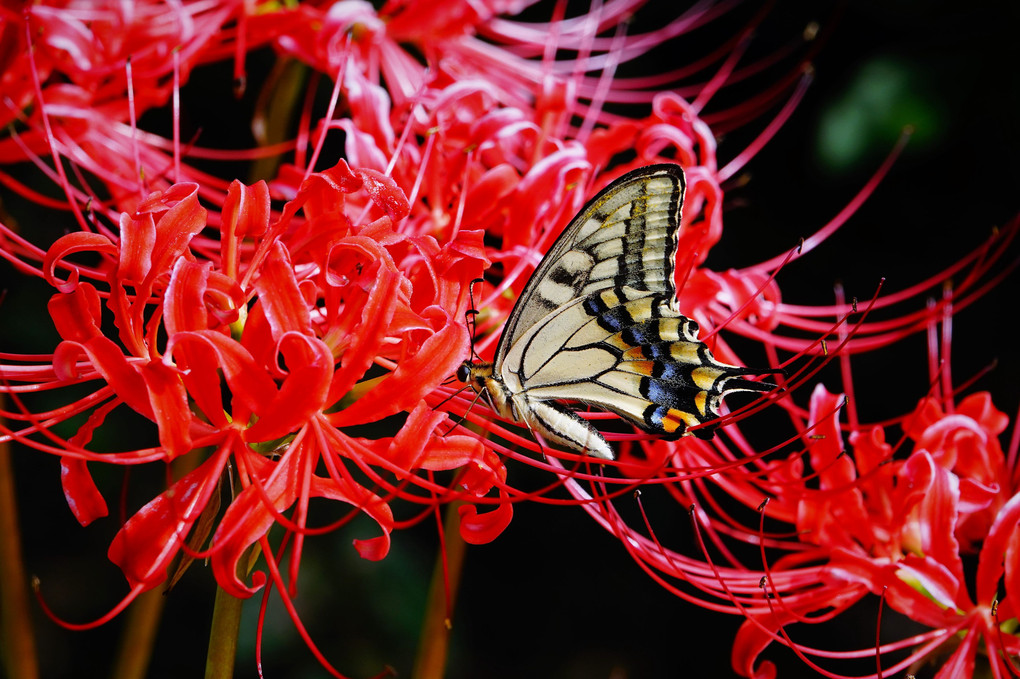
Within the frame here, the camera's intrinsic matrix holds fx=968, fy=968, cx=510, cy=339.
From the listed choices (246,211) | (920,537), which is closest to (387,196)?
(246,211)

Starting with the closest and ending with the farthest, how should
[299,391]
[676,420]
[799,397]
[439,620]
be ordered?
[299,391]
[676,420]
[439,620]
[799,397]

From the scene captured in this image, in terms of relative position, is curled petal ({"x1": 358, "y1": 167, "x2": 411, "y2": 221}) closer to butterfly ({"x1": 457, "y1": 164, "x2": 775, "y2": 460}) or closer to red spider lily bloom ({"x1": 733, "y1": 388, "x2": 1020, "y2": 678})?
butterfly ({"x1": 457, "y1": 164, "x2": 775, "y2": 460})

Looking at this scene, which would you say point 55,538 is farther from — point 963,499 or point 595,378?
point 963,499

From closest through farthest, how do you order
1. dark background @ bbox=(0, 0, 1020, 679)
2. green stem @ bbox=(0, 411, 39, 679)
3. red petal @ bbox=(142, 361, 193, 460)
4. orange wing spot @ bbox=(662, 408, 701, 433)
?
red petal @ bbox=(142, 361, 193, 460) < orange wing spot @ bbox=(662, 408, 701, 433) < green stem @ bbox=(0, 411, 39, 679) < dark background @ bbox=(0, 0, 1020, 679)

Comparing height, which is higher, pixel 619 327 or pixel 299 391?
pixel 619 327

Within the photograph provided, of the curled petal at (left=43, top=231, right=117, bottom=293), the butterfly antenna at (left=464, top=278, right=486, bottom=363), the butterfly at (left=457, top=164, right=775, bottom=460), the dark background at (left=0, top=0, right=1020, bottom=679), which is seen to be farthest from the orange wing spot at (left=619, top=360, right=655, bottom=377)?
the dark background at (left=0, top=0, right=1020, bottom=679)

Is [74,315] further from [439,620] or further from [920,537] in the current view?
[920,537]

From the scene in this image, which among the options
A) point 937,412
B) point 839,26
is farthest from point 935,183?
point 937,412
